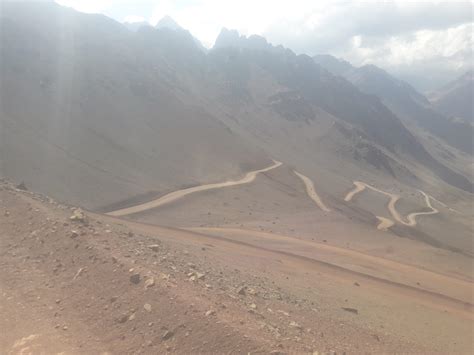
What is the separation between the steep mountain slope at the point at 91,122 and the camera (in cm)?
4694

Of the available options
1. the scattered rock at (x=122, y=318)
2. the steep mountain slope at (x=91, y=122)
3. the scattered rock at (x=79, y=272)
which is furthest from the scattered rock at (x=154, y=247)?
the steep mountain slope at (x=91, y=122)

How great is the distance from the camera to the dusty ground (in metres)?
8.85

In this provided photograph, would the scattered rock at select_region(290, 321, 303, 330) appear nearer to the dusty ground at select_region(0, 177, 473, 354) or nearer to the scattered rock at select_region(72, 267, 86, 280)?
the dusty ground at select_region(0, 177, 473, 354)

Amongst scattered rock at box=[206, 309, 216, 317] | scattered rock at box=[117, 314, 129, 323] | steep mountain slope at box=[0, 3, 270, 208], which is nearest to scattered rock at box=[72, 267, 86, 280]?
scattered rock at box=[117, 314, 129, 323]

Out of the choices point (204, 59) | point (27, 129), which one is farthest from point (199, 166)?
point (204, 59)

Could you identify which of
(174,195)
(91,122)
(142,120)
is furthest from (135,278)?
(142,120)

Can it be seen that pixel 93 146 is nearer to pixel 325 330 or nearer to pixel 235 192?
pixel 235 192

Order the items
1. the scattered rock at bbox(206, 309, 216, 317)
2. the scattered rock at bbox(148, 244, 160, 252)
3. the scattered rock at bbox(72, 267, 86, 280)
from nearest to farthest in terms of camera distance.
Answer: the scattered rock at bbox(206, 309, 216, 317), the scattered rock at bbox(72, 267, 86, 280), the scattered rock at bbox(148, 244, 160, 252)

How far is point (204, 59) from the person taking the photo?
149750 mm

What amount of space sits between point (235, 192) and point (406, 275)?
31579 mm

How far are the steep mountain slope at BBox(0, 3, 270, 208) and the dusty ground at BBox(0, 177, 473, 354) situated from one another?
1177 inches

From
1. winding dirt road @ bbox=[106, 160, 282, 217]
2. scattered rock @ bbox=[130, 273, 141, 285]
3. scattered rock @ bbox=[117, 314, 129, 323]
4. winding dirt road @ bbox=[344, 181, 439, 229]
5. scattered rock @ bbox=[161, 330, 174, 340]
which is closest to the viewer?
scattered rock @ bbox=[161, 330, 174, 340]

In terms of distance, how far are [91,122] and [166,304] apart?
58.4m

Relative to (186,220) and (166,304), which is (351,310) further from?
(186,220)
